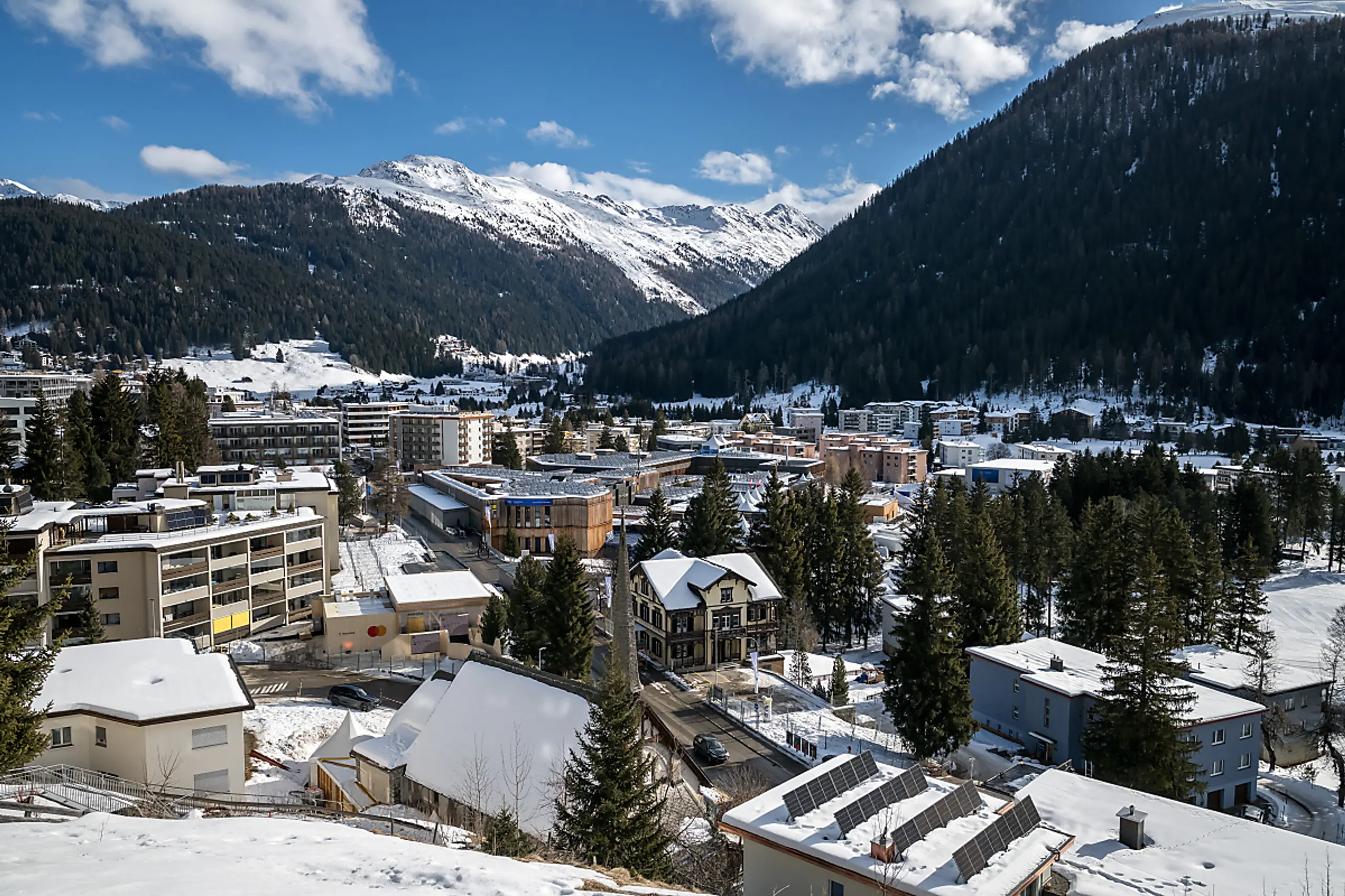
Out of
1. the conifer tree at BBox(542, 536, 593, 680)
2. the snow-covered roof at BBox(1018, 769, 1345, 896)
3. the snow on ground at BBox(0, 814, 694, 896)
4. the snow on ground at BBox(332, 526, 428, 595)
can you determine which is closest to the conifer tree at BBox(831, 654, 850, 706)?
the conifer tree at BBox(542, 536, 593, 680)

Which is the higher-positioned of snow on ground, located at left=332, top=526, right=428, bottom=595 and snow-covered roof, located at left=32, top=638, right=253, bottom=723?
snow-covered roof, located at left=32, top=638, right=253, bottom=723

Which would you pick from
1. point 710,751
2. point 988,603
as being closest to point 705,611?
point 710,751

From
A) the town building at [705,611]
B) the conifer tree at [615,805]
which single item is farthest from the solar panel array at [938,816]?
the town building at [705,611]

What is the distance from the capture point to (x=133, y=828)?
1105 centimetres

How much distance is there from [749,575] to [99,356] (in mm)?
Answer: 169710

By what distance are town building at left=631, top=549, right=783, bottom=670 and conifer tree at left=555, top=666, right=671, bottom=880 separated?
2086cm

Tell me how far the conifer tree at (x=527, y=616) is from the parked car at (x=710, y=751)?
756 centimetres

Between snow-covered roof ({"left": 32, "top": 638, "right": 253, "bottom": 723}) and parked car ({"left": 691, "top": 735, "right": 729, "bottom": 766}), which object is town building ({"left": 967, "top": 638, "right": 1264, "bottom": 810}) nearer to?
parked car ({"left": 691, "top": 735, "right": 729, "bottom": 766})

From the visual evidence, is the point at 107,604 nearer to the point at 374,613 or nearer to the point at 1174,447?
the point at 374,613

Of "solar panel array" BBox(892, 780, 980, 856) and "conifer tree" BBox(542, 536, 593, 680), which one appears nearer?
"solar panel array" BBox(892, 780, 980, 856)

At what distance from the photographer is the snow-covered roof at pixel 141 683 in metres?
19.0

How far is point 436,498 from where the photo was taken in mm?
72875

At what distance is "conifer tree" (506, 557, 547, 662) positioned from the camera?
31.9 m

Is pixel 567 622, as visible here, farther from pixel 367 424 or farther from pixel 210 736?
pixel 367 424
